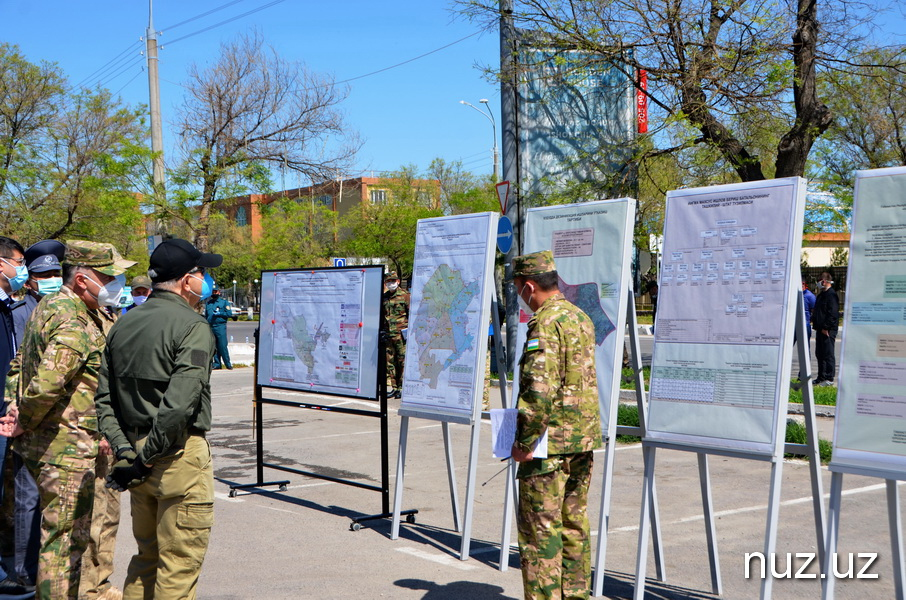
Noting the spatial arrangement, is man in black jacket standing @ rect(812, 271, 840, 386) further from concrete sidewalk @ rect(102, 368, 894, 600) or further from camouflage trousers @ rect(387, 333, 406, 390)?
camouflage trousers @ rect(387, 333, 406, 390)

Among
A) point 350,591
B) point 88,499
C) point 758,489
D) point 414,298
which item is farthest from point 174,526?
Answer: point 758,489

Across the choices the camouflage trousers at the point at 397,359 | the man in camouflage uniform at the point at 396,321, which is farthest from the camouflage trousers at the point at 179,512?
the man in camouflage uniform at the point at 396,321

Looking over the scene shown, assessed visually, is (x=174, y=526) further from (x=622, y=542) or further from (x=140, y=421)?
(x=622, y=542)

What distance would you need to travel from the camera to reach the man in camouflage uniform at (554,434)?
4.61 metres

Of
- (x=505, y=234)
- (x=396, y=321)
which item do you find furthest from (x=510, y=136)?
(x=396, y=321)

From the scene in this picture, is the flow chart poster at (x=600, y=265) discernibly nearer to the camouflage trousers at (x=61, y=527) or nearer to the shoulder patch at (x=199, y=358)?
the shoulder patch at (x=199, y=358)

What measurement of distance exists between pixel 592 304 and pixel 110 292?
3.11m

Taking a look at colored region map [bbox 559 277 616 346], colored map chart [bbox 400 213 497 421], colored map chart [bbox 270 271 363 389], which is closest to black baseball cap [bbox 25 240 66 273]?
colored map chart [bbox 270 271 363 389]

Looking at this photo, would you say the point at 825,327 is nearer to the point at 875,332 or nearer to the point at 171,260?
the point at 875,332

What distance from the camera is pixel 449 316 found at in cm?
668

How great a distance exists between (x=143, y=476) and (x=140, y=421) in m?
0.27

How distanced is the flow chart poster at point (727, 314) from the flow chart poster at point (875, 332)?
333 millimetres

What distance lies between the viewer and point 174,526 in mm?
4141

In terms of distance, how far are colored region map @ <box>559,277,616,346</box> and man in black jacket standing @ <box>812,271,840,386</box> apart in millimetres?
11489
